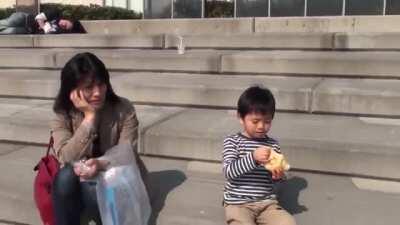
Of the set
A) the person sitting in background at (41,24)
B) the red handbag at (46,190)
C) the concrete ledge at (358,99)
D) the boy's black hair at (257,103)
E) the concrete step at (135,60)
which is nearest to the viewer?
the boy's black hair at (257,103)

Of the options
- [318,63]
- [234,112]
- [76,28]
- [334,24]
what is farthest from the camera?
[76,28]

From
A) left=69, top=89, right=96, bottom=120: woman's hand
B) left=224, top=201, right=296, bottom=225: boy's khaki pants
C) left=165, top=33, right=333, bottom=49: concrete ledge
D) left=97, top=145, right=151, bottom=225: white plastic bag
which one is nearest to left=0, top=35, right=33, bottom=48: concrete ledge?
left=165, top=33, right=333, bottom=49: concrete ledge

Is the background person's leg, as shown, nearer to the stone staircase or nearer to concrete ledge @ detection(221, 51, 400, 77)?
the stone staircase


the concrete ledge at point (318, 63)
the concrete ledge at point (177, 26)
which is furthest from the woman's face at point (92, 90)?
the concrete ledge at point (177, 26)

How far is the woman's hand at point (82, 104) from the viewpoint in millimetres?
2816

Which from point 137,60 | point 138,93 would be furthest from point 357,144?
point 137,60

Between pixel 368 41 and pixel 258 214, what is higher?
pixel 368 41

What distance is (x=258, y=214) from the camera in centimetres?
281

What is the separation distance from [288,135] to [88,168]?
163 centimetres

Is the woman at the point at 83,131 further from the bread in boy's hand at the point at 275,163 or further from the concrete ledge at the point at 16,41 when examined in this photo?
the concrete ledge at the point at 16,41

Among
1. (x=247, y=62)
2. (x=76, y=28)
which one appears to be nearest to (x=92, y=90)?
(x=247, y=62)

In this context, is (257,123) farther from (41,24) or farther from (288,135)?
(41,24)

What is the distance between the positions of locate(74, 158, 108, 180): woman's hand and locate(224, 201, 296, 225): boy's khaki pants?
2.47 ft

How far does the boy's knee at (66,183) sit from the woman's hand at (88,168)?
0.04 m
